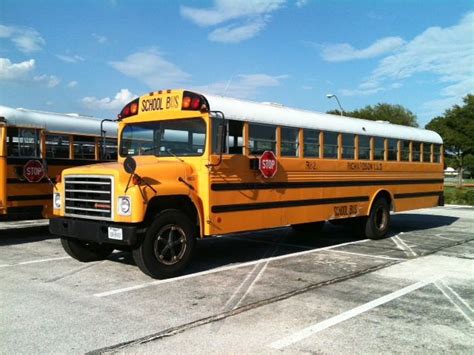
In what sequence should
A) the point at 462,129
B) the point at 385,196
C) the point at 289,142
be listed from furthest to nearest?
the point at 462,129
the point at 385,196
the point at 289,142

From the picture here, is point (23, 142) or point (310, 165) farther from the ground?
point (23, 142)

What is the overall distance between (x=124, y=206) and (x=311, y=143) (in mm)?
3873

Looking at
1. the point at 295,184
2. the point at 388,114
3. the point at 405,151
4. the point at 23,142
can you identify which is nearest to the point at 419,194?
the point at 405,151

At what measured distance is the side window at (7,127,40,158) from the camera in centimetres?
939

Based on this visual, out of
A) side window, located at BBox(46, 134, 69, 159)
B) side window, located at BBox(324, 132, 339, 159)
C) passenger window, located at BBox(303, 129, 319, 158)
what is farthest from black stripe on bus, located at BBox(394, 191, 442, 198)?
side window, located at BBox(46, 134, 69, 159)

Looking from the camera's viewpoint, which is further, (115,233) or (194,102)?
(194,102)

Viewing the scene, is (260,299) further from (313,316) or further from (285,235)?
(285,235)

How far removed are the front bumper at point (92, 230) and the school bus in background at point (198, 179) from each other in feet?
0.04

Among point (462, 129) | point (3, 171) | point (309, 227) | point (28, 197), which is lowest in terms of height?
point (309, 227)

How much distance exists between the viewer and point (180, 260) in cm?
659

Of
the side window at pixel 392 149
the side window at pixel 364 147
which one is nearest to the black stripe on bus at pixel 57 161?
the side window at pixel 364 147

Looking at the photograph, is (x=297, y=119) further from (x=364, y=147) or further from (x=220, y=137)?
(x=364, y=147)

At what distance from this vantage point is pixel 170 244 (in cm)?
648

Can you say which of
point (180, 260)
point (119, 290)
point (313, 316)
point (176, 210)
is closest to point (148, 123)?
point (176, 210)
